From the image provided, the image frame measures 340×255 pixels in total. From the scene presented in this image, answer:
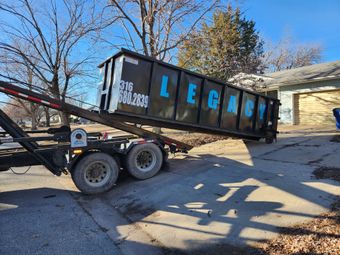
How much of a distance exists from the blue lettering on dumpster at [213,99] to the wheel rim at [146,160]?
97.0 inches

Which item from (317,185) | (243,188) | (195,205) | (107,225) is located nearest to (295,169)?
(317,185)

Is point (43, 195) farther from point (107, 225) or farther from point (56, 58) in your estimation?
point (56, 58)

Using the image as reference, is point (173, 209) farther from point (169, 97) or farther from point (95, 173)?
point (169, 97)

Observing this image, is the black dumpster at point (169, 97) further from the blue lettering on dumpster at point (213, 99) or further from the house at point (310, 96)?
the house at point (310, 96)

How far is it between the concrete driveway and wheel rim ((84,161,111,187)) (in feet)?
1.13

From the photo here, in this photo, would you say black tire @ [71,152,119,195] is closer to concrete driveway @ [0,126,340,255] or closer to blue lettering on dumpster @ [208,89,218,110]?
concrete driveway @ [0,126,340,255]

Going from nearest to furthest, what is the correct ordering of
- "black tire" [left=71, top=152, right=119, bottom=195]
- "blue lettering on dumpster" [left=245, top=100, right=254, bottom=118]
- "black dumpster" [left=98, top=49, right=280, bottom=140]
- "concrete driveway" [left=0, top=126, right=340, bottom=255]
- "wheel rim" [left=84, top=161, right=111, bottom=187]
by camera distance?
"concrete driveway" [left=0, top=126, right=340, bottom=255]
"black tire" [left=71, top=152, right=119, bottom=195]
"wheel rim" [left=84, top=161, right=111, bottom=187]
"black dumpster" [left=98, top=49, right=280, bottom=140]
"blue lettering on dumpster" [left=245, top=100, right=254, bottom=118]

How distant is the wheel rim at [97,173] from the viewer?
592cm

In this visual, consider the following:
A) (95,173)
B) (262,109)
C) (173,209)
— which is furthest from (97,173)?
(262,109)

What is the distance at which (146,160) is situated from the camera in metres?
6.87

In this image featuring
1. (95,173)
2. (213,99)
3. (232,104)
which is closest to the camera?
(95,173)

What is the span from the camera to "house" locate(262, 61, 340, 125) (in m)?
16.8

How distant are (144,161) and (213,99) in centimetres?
294

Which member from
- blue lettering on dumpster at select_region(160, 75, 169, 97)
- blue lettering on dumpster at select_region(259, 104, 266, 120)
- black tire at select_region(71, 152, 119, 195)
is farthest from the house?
black tire at select_region(71, 152, 119, 195)
